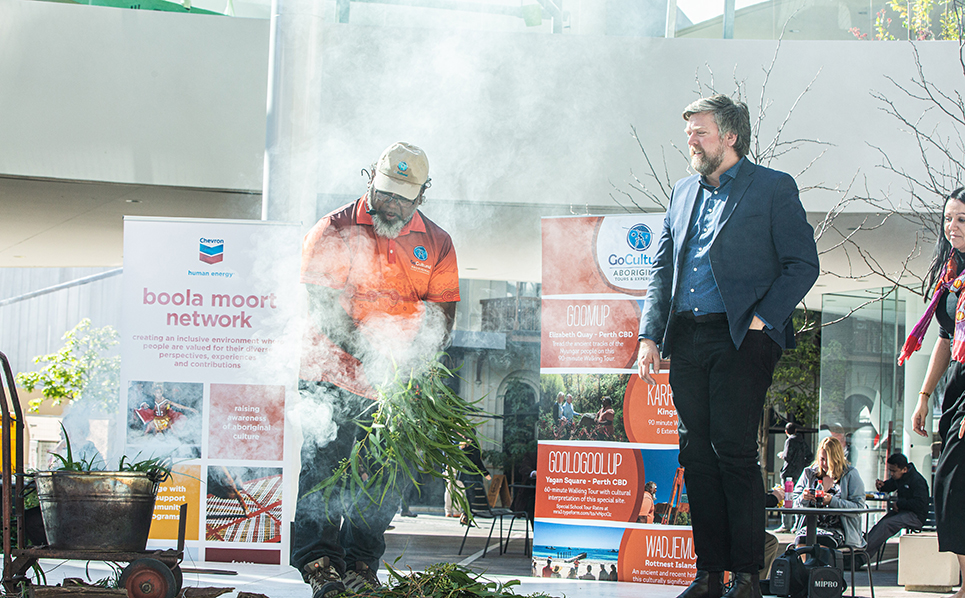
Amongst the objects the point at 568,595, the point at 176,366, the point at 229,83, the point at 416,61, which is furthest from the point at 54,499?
the point at 229,83

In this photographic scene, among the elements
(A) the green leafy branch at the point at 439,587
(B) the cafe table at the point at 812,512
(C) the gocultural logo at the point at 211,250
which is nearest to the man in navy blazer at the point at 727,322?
(A) the green leafy branch at the point at 439,587

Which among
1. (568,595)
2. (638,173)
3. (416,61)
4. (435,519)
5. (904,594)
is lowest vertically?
(435,519)

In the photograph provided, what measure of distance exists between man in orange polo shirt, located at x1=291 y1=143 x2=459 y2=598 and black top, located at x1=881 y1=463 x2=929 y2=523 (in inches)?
164

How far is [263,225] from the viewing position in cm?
379

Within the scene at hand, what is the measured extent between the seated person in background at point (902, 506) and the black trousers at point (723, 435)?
12.2 feet

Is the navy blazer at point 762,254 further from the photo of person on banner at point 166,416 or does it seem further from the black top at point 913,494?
the black top at point 913,494

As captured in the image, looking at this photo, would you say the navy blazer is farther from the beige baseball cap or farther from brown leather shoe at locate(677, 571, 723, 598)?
the beige baseball cap

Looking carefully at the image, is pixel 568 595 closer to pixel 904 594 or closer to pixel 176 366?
pixel 176 366

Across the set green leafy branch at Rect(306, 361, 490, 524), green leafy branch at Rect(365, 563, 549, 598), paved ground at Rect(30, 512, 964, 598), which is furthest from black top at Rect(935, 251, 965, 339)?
green leafy branch at Rect(365, 563, 549, 598)

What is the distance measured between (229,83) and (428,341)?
152 inches

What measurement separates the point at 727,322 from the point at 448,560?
3.51 metres

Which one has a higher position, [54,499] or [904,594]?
[54,499]

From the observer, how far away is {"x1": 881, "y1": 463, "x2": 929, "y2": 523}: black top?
5648 mm

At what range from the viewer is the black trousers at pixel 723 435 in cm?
240
